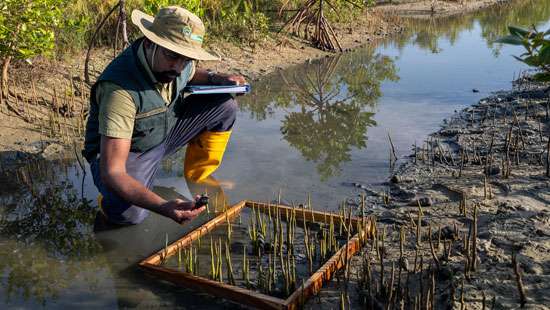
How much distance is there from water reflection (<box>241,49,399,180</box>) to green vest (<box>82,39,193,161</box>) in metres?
1.65

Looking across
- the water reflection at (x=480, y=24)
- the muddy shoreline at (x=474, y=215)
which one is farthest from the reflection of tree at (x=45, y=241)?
the water reflection at (x=480, y=24)

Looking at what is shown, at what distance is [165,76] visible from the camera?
11.4 ft

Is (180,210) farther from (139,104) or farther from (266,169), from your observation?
(266,169)

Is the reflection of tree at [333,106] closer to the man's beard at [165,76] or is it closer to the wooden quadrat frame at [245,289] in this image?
the wooden quadrat frame at [245,289]

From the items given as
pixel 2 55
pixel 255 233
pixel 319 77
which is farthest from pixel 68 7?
pixel 255 233

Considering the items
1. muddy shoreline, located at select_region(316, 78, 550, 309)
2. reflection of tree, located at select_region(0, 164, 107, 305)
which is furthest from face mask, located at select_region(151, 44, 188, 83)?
muddy shoreline, located at select_region(316, 78, 550, 309)

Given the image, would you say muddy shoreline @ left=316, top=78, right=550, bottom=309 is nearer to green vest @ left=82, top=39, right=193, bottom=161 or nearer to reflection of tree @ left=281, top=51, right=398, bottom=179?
reflection of tree @ left=281, top=51, right=398, bottom=179

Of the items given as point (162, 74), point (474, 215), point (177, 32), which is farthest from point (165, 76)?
point (474, 215)

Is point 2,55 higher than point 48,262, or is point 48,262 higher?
point 2,55

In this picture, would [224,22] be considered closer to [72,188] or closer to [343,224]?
[72,188]

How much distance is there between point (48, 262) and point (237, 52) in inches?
277

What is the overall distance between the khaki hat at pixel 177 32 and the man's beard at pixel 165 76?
261 mm

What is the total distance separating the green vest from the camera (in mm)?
3354

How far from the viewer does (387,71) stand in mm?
9867
